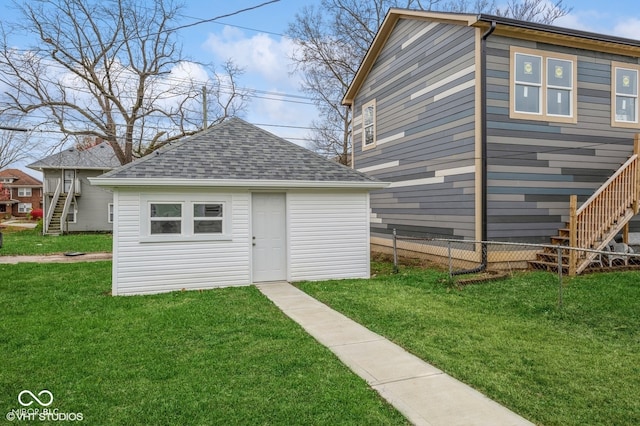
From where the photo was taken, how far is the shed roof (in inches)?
318

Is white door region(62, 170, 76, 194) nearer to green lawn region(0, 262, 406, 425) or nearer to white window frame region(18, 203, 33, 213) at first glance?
green lawn region(0, 262, 406, 425)

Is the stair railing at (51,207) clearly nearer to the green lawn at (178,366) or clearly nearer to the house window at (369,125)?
the green lawn at (178,366)

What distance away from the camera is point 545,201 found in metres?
9.70

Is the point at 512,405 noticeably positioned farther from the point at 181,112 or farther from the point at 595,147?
the point at 181,112

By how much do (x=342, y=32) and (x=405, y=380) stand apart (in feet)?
74.5

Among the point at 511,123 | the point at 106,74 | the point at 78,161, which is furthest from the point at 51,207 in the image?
the point at 511,123

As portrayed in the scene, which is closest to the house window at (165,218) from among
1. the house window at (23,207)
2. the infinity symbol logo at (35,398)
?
the infinity symbol logo at (35,398)

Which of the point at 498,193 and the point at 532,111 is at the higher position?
the point at 532,111

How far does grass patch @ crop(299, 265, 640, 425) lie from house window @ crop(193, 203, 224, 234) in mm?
2321

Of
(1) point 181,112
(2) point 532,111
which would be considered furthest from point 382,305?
(1) point 181,112

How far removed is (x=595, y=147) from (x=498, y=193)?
129 inches

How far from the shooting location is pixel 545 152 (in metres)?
9.69

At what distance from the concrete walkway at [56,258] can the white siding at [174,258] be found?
253 inches

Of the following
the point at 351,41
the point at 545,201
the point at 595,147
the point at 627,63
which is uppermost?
the point at 351,41
